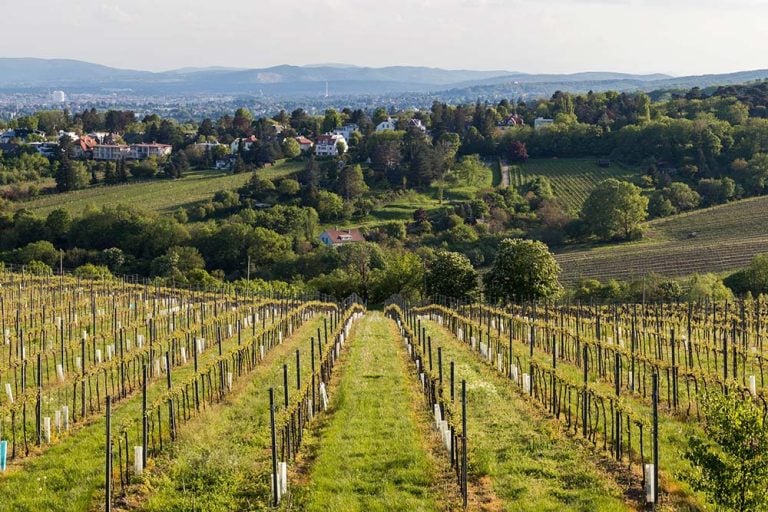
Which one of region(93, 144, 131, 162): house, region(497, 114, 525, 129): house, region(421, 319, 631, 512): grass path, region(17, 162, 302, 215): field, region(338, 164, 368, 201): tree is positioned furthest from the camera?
region(497, 114, 525, 129): house

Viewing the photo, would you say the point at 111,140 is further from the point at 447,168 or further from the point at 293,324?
the point at 293,324

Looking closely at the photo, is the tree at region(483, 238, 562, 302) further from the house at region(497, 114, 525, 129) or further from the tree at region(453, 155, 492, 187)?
the house at region(497, 114, 525, 129)

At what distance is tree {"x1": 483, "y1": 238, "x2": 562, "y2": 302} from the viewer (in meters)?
46.1

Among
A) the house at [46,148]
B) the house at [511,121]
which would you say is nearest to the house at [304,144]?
the house at [511,121]

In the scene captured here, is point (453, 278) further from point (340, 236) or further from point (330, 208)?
point (330, 208)

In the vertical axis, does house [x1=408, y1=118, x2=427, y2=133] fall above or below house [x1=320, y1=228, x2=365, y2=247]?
above

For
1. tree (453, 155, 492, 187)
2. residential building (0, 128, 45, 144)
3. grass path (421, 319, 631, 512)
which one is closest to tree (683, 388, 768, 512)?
grass path (421, 319, 631, 512)

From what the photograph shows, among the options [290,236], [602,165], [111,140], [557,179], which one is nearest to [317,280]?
[290,236]

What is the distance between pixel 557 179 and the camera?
330 feet

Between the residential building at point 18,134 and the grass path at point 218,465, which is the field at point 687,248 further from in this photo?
the residential building at point 18,134

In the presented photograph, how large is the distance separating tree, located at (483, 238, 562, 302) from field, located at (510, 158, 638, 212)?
42469 mm

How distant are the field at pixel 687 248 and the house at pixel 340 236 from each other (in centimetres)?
2087

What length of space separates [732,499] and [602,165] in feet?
325

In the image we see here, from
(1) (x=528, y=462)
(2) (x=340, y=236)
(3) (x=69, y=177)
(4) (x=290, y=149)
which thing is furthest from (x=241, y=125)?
(1) (x=528, y=462)
